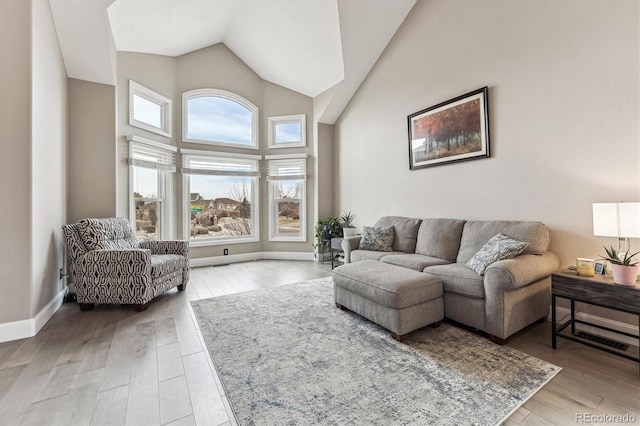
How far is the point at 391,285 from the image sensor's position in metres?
2.24

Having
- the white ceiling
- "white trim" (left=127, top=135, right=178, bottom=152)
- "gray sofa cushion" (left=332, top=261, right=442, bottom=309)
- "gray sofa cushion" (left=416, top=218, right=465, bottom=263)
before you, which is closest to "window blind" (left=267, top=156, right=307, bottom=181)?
the white ceiling

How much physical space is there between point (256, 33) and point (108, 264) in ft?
13.8

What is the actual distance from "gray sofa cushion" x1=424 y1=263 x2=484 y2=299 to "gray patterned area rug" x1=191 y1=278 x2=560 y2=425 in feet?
1.23

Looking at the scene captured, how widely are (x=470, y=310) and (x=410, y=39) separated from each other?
3.70 meters

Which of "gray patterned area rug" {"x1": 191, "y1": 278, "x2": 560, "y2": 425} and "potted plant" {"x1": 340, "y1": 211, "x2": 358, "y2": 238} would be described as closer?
"gray patterned area rug" {"x1": 191, "y1": 278, "x2": 560, "y2": 425}

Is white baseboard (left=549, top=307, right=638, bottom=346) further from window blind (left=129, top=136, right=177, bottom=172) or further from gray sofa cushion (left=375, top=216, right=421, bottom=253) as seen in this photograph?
window blind (left=129, top=136, right=177, bottom=172)

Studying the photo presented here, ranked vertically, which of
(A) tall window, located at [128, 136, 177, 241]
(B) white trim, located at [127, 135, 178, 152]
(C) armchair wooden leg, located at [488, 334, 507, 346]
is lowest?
(C) armchair wooden leg, located at [488, 334, 507, 346]

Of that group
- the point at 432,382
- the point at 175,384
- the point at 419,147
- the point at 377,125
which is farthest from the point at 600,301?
the point at 377,125

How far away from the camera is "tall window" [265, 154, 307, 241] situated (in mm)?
5660

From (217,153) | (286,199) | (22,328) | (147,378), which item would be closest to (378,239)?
(286,199)

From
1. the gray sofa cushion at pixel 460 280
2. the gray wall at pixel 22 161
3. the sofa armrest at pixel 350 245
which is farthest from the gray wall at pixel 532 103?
the gray wall at pixel 22 161

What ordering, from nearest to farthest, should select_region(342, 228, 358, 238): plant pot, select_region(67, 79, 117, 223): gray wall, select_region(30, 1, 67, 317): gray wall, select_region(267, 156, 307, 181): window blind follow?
select_region(30, 1, 67, 317): gray wall < select_region(67, 79, 117, 223): gray wall < select_region(342, 228, 358, 238): plant pot < select_region(267, 156, 307, 181): window blind

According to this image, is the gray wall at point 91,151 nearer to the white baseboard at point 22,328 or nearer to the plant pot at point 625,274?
the white baseboard at point 22,328

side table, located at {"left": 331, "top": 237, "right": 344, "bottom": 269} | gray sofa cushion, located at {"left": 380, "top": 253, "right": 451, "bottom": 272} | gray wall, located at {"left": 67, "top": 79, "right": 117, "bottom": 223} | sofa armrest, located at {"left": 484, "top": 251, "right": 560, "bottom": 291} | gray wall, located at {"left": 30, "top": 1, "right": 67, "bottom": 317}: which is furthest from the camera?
side table, located at {"left": 331, "top": 237, "right": 344, "bottom": 269}
